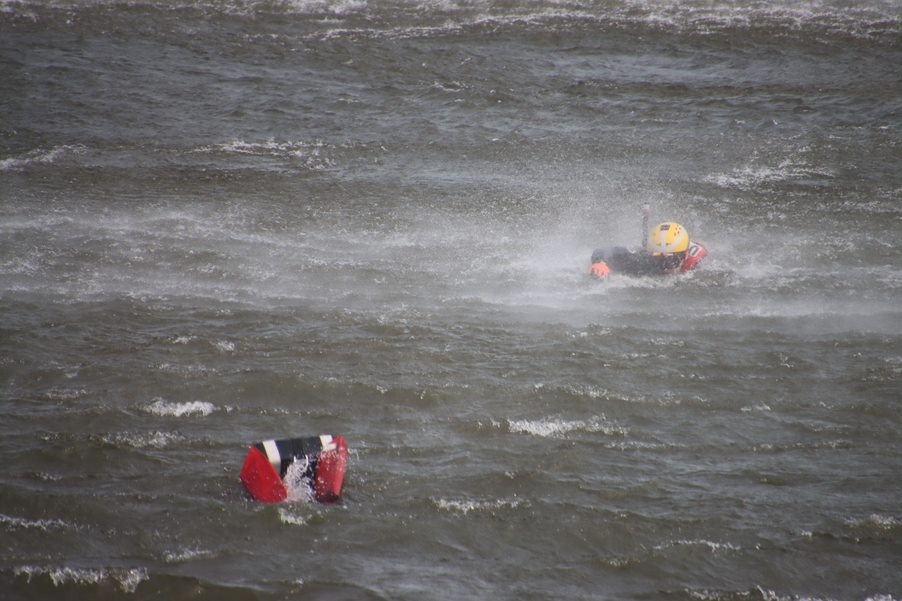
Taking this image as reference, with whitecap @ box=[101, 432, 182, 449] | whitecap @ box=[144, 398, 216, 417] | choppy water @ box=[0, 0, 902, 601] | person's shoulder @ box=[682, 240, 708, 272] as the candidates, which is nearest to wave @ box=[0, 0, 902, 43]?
choppy water @ box=[0, 0, 902, 601]

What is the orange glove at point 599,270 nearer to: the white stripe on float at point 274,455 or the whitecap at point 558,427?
the whitecap at point 558,427

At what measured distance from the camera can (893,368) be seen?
10.6 m

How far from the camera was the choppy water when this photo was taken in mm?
7559

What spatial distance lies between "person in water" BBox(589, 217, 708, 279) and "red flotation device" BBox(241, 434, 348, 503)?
6492 mm

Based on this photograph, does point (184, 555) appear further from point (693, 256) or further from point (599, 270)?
point (693, 256)

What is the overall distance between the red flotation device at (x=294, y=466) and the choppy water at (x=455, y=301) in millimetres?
196

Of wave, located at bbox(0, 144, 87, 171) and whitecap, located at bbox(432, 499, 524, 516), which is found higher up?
wave, located at bbox(0, 144, 87, 171)

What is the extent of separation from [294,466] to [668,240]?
747 cm

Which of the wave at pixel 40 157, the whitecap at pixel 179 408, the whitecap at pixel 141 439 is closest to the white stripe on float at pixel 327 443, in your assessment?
the whitecap at pixel 141 439

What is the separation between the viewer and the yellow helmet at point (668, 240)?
43.6 ft

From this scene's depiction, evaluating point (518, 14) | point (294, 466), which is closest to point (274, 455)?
point (294, 466)

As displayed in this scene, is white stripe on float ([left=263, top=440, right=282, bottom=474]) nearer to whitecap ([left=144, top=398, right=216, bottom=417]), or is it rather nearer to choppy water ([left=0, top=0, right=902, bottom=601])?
choppy water ([left=0, top=0, right=902, bottom=601])

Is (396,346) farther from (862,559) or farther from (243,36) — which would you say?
(243,36)

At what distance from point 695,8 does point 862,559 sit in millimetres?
20005
